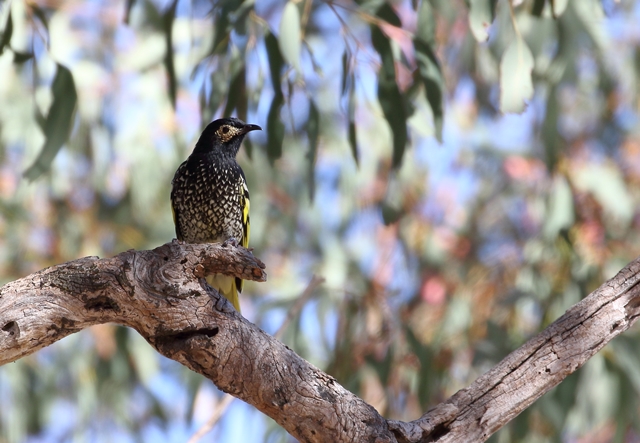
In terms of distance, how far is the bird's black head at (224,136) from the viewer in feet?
13.7

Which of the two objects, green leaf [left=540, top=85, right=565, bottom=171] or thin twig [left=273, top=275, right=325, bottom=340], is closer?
thin twig [left=273, top=275, right=325, bottom=340]

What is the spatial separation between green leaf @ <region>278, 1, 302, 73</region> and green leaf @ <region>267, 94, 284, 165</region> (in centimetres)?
27

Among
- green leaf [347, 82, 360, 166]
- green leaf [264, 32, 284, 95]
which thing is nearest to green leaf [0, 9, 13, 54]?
green leaf [264, 32, 284, 95]

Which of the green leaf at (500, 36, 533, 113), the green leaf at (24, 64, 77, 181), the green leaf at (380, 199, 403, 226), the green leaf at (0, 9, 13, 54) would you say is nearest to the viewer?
the green leaf at (500, 36, 533, 113)

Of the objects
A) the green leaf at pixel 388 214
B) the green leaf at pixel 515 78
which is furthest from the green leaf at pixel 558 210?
the green leaf at pixel 515 78

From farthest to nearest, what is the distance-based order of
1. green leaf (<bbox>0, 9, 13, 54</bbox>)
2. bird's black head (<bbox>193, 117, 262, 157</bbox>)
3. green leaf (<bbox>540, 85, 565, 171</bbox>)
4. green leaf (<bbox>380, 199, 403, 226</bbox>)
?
green leaf (<bbox>540, 85, 565, 171</bbox>)
bird's black head (<bbox>193, 117, 262, 157</bbox>)
green leaf (<bbox>380, 199, 403, 226</bbox>)
green leaf (<bbox>0, 9, 13, 54</bbox>)

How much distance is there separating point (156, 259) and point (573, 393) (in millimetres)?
3054

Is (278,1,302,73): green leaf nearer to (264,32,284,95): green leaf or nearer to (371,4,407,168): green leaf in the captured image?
(264,32,284,95): green leaf

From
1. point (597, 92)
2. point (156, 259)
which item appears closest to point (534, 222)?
point (597, 92)

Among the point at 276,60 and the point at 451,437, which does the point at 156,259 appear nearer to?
the point at 451,437

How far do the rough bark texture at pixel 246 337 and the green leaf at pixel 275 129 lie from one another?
1505mm

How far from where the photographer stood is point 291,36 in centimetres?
376

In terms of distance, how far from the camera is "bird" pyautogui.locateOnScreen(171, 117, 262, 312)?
4.13 meters

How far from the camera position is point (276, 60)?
404cm
